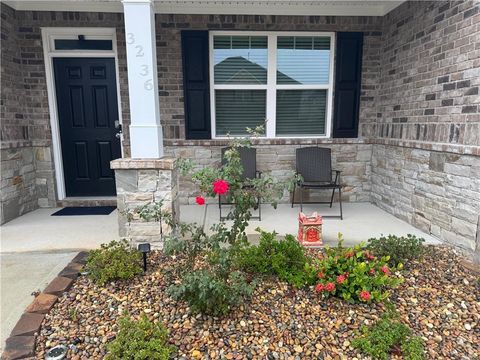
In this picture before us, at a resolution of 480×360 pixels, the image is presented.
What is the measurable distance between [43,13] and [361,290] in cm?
472

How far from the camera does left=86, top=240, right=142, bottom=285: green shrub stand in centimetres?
220

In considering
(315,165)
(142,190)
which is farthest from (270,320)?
(315,165)

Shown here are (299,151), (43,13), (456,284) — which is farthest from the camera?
(299,151)

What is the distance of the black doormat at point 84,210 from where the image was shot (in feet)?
13.2

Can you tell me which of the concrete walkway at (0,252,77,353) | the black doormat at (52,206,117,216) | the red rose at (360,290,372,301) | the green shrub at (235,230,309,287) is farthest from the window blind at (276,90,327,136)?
the concrete walkway at (0,252,77,353)

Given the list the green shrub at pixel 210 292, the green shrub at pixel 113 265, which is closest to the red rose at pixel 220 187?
the green shrub at pixel 210 292

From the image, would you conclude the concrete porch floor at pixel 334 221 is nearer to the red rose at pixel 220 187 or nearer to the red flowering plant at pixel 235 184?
the red flowering plant at pixel 235 184

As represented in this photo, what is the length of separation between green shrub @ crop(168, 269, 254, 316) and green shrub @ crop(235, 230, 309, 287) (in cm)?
33

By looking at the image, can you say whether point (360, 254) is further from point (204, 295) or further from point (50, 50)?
point (50, 50)

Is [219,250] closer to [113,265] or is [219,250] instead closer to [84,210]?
[113,265]

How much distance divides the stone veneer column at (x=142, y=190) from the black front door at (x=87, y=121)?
69.5 inches

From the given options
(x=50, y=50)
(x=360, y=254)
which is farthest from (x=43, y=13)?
(x=360, y=254)

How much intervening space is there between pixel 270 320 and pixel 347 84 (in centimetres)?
352

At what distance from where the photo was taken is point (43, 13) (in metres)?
3.97
